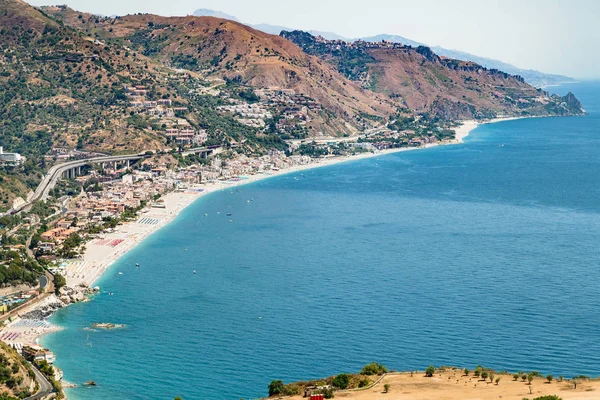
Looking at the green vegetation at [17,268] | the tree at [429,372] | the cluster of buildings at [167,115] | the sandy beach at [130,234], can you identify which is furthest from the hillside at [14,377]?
the cluster of buildings at [167,115]

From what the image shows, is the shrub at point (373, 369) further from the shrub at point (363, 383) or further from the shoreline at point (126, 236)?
the shoreline at point (126, 236)

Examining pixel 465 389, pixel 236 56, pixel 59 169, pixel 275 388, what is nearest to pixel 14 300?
pixel 275 388

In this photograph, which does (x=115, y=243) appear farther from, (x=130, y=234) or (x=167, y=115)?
(x=167, y=115)

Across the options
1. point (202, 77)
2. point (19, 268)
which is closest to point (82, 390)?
point (19, 268)

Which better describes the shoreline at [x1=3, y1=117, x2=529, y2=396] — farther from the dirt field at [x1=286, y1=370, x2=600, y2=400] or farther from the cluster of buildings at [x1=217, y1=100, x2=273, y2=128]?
the dirt field at [x1=286, y1=370, x2=600, y2=400]

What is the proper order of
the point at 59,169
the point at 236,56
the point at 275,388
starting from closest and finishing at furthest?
the point at 275,388
the point at 59,169
the point at 236,56
